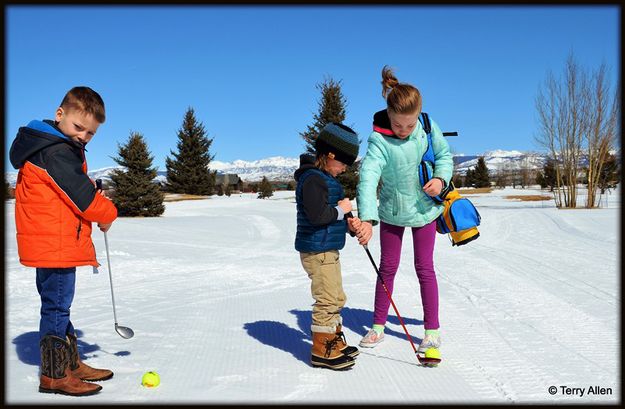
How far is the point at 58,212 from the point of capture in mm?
2701

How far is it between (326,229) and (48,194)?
5.02ft

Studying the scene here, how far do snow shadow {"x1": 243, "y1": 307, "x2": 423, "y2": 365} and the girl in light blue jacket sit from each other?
41 cm

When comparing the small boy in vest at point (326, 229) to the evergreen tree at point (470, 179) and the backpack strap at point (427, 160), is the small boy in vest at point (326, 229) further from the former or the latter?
the evergreen tree at point (470, 179)

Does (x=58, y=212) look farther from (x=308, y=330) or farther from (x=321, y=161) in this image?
(x=308, y=330)

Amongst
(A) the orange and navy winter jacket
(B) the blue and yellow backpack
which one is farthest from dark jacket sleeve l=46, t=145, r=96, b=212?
(B) the blue and yellow backpack

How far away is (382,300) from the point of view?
3699mm

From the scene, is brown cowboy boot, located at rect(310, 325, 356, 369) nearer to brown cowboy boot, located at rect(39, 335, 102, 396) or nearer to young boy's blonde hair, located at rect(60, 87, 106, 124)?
brown cowboy boot, located at rect(39, 335, 102, 396)

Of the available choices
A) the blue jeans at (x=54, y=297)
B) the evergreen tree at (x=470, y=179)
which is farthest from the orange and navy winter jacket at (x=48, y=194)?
the evergreen tree at (x=470, y=179)

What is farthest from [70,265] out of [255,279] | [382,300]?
[255,279]

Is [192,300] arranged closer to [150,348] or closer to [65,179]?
[150,348]

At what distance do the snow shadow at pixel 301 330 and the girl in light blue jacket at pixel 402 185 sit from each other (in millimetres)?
413

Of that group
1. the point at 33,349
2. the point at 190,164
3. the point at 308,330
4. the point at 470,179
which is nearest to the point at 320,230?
the point at 308,330

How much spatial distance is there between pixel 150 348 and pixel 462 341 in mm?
2165

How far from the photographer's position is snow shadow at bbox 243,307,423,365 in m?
3.58
